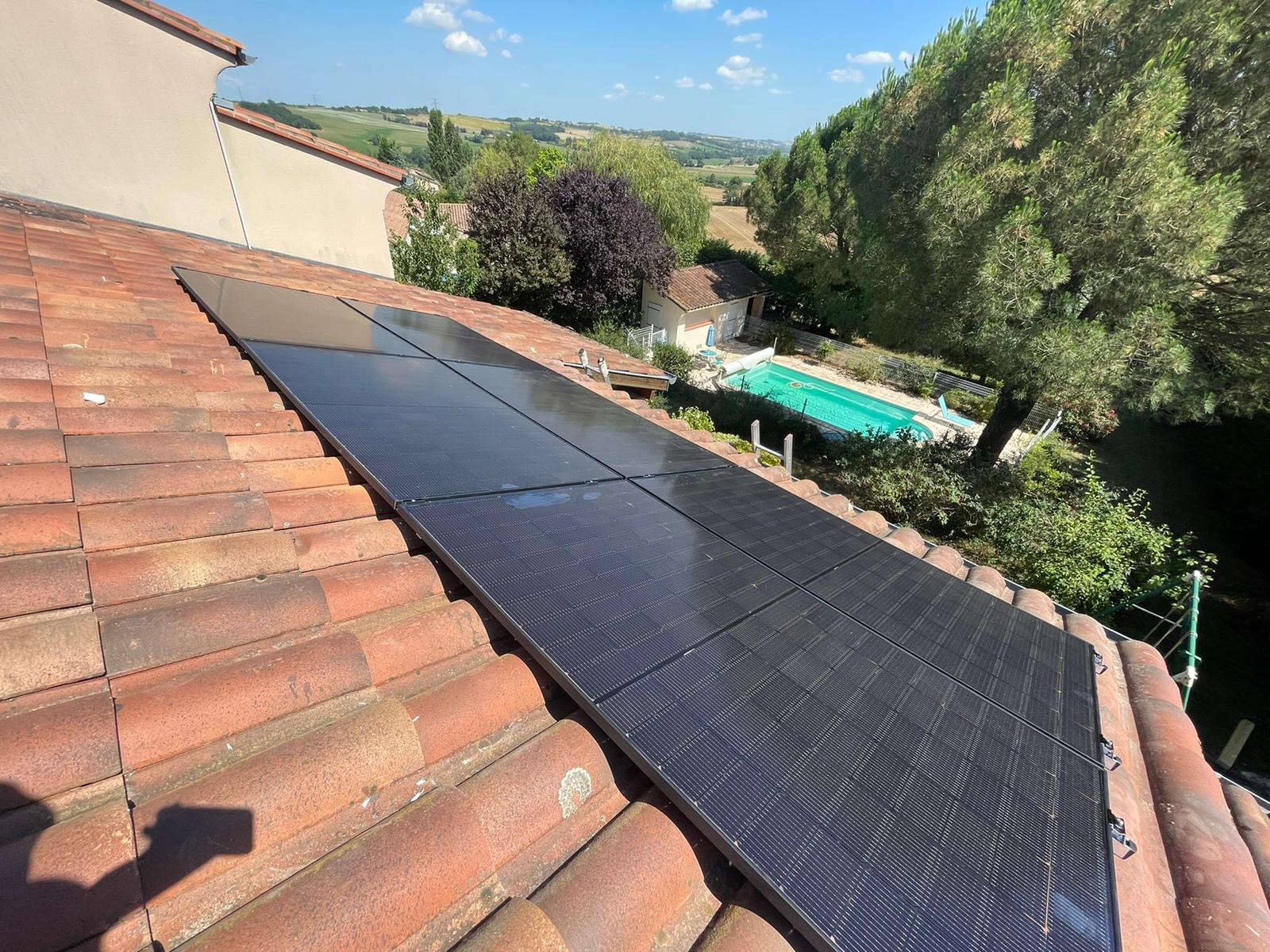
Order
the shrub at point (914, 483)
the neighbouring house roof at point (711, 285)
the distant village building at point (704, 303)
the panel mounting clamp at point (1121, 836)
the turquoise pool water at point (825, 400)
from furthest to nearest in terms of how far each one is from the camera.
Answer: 1. the distant village building at point (704, 303)
2. the neighbouring house roof at point (711, 285)
3. the turquoise pool water at point (825, 400)
4. the shrub at point (914, 483)
5. the panel mounting clamp at point (1121, 836)

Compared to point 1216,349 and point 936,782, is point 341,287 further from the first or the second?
point 1216,349

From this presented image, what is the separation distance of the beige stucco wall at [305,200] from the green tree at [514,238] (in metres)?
12.4

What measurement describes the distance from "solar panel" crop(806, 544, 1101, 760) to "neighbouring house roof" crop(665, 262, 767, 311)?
Answer: 2889cm

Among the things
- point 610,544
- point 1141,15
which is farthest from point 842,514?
point 1141,15

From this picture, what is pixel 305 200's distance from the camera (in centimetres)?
1098

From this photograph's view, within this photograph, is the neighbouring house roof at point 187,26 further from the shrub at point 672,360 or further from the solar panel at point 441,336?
the shrub at point 672,360

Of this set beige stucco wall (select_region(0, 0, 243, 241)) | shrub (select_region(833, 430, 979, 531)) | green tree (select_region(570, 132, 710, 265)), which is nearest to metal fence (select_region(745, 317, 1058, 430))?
green tree (select_region(570, 132, 710, 265))

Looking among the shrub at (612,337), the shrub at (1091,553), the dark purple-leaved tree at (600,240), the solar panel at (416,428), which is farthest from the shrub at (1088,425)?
the solar panel at (416,428)

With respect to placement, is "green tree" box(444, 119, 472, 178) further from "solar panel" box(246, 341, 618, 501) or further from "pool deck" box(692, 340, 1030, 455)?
"solar panel" box(246, 341, 618, 501)

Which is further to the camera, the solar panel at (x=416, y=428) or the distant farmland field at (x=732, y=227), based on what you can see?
the distant farmland field at (x=732, y=227)

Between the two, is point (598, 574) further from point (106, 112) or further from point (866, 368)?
point (866, 368)

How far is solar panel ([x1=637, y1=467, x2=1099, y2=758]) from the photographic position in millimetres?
2988

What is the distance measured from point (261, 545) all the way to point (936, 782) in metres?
3.46

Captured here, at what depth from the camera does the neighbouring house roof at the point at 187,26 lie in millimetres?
8016
